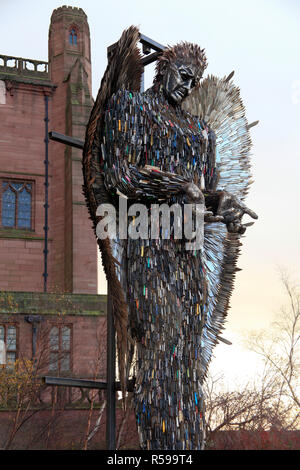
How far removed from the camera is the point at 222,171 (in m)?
4.43

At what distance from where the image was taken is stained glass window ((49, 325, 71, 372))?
17.2 m

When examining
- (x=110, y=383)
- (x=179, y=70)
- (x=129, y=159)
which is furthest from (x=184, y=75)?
(x=110, y=383)

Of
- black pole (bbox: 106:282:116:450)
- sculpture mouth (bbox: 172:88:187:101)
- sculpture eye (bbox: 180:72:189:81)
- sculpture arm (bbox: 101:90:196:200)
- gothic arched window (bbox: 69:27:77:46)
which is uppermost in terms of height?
gothic arched window (bbox: 69:27:77:46)

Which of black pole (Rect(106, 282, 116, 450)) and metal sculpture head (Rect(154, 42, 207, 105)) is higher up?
metal sculpture head (Rect(154, 42, 207, 105))

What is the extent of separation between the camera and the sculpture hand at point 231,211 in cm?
384

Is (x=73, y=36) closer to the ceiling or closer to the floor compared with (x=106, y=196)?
closer to the ceiling

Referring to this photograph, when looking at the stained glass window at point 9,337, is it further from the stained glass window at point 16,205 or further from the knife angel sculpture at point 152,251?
the knife angel sculpture at point 152,251

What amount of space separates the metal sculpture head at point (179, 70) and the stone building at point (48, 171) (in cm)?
1727

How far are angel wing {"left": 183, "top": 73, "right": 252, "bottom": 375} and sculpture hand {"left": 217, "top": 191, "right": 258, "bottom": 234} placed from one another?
1.18 ft

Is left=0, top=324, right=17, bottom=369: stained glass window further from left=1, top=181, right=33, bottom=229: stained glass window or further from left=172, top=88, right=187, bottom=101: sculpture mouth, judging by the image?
left=172, top=88, right=187, bottom=101: sculpture mouth

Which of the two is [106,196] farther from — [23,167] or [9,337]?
[23,167]

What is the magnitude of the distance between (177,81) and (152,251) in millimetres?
1027

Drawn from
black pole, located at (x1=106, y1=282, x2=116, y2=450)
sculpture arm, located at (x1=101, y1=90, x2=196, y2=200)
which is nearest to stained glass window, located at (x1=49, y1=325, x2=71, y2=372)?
black pole, located at (x1=106, y1=282, x2=116, y2=450)

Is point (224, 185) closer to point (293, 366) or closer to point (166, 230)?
point (166, 230)
